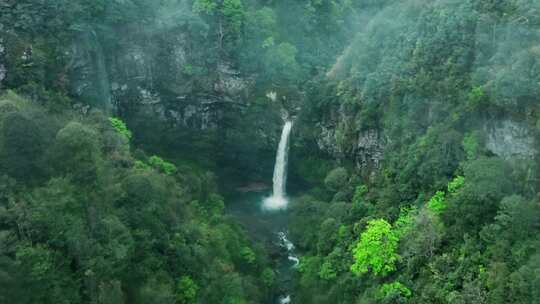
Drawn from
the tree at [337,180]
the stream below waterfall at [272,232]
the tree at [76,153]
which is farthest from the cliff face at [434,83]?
the tree at [76,153]

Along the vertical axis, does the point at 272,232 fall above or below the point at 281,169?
below

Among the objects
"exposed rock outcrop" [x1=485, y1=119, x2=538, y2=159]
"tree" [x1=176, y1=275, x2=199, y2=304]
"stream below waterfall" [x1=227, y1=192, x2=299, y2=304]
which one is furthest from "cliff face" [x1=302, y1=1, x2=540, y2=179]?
"tree" [x1=176, y1=275, x2=199, y2=304]

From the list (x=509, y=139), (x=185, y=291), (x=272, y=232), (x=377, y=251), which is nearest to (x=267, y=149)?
(x=272, y=232)

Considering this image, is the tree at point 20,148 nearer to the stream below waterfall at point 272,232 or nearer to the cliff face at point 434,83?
the stream below waterfall at point 272,232

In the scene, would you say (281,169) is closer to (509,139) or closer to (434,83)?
(434,83)

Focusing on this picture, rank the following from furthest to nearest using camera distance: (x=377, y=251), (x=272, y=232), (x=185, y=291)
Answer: (x=272, y=232), (x=377, y=251), (x=185, y=291)

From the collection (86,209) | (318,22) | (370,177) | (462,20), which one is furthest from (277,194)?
(86,209)
